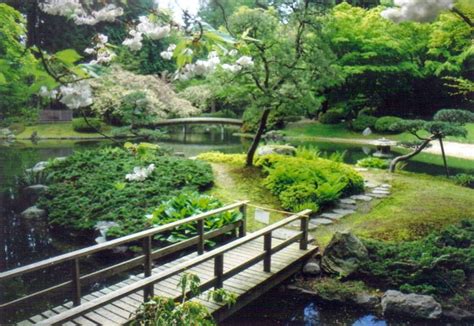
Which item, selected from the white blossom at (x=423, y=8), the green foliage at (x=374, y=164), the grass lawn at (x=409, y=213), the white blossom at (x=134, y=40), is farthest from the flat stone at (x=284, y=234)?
the green foliage at (x=374, y=164)

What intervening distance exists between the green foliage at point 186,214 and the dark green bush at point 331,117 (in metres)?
14.9

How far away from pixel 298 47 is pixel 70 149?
11.6 m

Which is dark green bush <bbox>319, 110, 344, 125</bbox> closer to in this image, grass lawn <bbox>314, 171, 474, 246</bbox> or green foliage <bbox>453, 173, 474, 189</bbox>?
green foliage <bbox>453, 173, 474, 189</bbox>

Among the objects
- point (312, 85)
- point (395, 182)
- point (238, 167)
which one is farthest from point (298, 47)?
point (395, 182)

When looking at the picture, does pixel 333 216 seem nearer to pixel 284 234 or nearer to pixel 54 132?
pixel 284 234

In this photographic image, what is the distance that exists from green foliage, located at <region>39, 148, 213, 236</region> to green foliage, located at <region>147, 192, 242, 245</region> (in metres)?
0.32

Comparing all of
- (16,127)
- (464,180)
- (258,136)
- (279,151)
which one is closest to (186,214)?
(258,136)

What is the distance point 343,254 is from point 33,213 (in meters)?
5.80

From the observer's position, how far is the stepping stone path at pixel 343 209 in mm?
6141

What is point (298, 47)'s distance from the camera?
7797mm

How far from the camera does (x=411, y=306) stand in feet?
13.7

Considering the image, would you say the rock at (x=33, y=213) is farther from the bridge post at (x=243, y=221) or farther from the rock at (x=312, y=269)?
the rock at (x=312, y=269)

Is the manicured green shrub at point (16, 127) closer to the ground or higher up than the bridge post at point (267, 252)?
higher up

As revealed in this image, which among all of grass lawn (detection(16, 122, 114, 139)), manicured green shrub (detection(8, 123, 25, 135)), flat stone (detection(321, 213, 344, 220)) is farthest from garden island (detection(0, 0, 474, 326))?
grass lawn (detection(16, 122, 114, 139))
